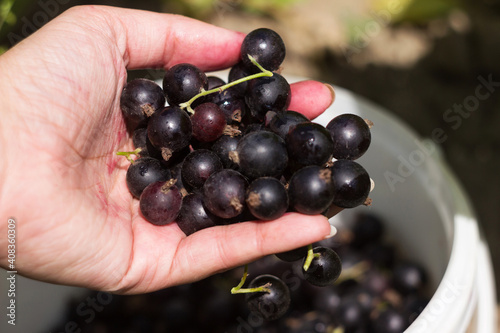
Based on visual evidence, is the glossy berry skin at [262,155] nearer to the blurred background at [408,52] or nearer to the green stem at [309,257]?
the green stem at [309,257]

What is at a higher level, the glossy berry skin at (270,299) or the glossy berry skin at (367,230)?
the glossy berry skin at (270,299)

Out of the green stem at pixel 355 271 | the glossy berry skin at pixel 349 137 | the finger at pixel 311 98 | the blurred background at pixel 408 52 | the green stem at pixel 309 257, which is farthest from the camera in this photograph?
the blurred background at pixel 408 52

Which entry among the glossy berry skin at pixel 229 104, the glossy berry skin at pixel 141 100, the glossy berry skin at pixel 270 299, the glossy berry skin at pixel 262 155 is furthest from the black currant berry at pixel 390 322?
the glossy berry skin at pixel 141 100

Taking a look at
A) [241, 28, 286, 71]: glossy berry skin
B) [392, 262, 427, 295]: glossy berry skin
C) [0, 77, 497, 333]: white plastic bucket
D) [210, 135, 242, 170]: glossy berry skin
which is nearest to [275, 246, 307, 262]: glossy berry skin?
[210, 135, 242, 170]: glossy berry skin

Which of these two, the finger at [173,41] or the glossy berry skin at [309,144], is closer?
the glossy berry skin at [309,144]

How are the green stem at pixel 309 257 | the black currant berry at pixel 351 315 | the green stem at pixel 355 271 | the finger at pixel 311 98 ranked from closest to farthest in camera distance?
1. the green stem at pixel 309 257
2. the finger at pixel 311 98
3. the black currant berry at pixel 351 315
4. the green stem at pixel 355 271

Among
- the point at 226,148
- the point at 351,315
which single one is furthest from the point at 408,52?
the point at 226,148

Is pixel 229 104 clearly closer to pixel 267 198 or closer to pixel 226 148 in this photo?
pixel 226 148

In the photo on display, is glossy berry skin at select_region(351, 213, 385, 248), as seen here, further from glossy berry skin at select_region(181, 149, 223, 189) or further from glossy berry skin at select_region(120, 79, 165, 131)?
glossy berry skin at select_region(120, 79, 165, 131)
